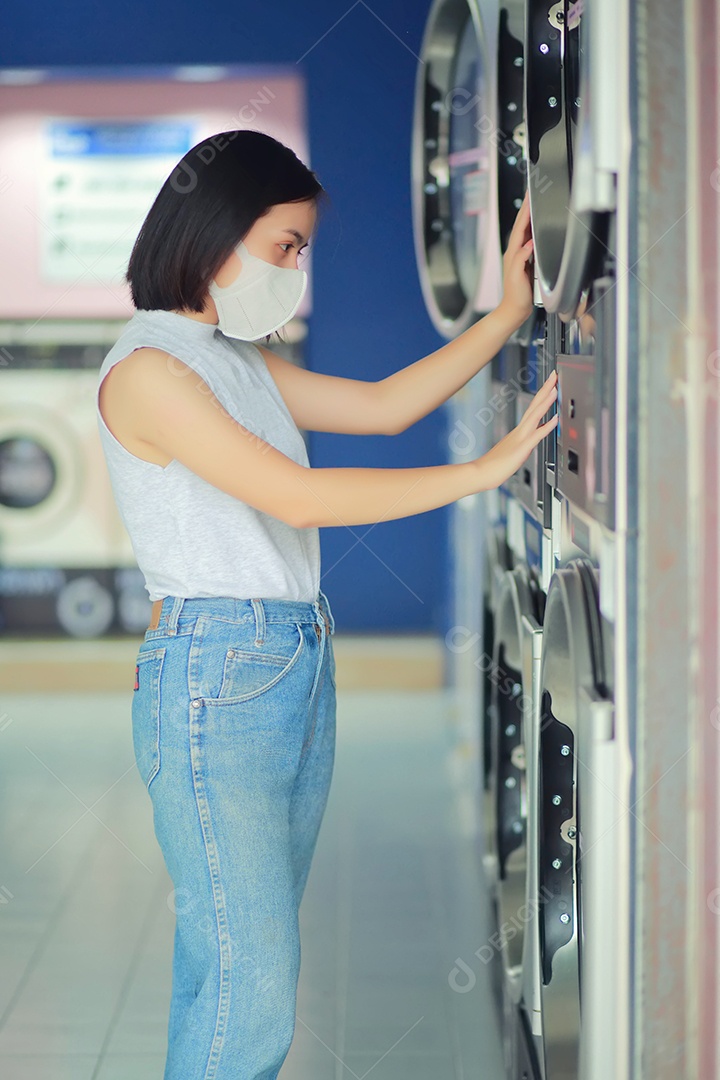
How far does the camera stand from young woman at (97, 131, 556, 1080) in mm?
1429

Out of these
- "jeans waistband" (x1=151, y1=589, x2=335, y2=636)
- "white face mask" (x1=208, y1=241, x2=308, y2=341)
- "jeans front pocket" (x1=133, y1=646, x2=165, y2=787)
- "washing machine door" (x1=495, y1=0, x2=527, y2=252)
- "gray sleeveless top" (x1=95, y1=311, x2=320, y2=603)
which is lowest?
"jeans front pocket" (x1=133, y1=646, x2=165, y2=787)

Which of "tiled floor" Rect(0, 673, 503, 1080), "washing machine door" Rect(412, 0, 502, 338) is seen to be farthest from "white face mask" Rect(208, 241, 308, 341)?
"tiled floor" Rect(0, 673, 503, 1080)

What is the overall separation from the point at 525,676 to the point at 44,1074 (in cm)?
108

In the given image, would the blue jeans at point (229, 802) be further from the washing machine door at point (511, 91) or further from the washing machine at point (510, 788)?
the washing machine door at point (511, 91)

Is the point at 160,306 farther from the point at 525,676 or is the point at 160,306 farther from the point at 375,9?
the point at 375,9

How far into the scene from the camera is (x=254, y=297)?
1.55 metres

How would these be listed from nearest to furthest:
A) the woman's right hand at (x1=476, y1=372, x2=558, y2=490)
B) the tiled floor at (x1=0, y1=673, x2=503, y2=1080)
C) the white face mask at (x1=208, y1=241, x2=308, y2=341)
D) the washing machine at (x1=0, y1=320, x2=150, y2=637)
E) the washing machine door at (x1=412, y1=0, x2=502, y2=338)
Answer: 1. the woman's right hand at (x1=476, y1=372, x2=558, y2=490)
2. the white face mask at (x1=208, y1=241, x2=308, y2=341)
3. the tiled floor at (x1=0, y1=673, x2=503, y2=1080)
4. the washing machine door at (x1=412, y1=0, x2=502, y2=338)
5. the washing machine at (x1=0, y1=320, x2=150, y2=637)

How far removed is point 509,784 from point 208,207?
4.50 feet

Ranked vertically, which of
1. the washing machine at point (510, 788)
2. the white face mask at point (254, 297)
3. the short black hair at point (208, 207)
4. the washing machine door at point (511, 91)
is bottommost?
the washing machine at point (510, 788)

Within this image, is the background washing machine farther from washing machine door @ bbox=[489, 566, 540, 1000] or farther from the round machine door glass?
the round machine door glass

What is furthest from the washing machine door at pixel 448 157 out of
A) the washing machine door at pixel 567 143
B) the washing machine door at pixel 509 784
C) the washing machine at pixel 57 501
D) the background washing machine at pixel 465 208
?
the washing machine at pixel 57 501

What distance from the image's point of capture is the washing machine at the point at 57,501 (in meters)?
4.74

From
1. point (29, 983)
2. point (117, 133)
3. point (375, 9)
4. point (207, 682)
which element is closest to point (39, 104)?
point (117, 133)

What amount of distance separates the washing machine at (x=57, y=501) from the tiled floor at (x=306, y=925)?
898 mm
